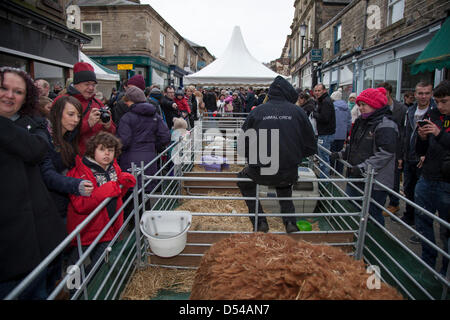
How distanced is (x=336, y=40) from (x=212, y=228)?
60.5ft

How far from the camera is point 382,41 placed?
12.4 m

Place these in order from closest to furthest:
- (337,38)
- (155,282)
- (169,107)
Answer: (155,282) < (169,107) < (337,38)

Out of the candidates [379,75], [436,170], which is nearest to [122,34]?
[379,75]

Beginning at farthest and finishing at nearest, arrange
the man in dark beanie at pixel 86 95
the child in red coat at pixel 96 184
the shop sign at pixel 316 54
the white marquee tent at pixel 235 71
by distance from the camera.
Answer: the shop sign at pixel 316 54 → the white marquee tent at pixel 235 71 → the man in dark beanie at pixel 86 95 → the child in red coat at pixel 96 184

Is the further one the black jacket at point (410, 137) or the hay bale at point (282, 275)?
the black jacket at point (410, 137)

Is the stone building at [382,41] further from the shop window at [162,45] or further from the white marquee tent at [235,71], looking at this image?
the shop window at [162,45]

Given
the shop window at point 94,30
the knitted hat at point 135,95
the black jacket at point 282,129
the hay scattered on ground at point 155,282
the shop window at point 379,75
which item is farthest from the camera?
the shop window at point 94,30

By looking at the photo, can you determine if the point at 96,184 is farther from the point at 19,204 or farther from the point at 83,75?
the point at 83,75

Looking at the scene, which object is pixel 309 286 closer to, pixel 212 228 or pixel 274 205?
pixel 212 228

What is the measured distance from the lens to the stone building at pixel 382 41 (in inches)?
357

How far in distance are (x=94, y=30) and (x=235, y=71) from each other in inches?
676

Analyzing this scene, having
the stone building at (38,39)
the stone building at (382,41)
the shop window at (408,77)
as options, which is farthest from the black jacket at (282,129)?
the stone building at (38,39)

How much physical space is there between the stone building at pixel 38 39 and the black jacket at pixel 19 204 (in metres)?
9.21

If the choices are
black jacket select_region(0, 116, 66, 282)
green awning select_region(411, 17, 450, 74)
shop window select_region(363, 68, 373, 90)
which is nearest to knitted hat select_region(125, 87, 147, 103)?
black jacket select_region(0, 116, 66, 282)
